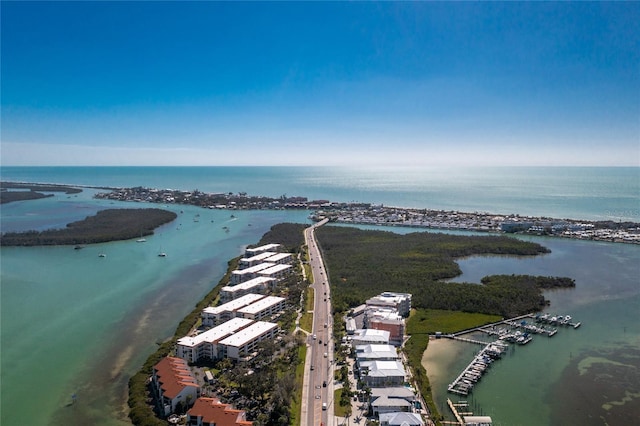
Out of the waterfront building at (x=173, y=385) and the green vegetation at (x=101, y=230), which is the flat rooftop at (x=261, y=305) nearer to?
the waterfront building at (x=173, y=385)

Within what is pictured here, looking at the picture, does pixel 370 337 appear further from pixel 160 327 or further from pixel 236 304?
pixel 160 327

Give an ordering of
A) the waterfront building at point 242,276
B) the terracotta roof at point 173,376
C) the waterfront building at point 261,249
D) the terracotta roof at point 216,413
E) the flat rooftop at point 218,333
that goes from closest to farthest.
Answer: the terracotta roof at point 216,413 < the terracotta roof at point 173,376 < the flat rooftop at point 218,333 < the waterfront building at point 242,276 < the waterfront building at point 261,249

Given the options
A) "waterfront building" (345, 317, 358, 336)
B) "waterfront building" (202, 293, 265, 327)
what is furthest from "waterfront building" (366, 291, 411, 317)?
"waterfront building" (202, 293, 265, 327)

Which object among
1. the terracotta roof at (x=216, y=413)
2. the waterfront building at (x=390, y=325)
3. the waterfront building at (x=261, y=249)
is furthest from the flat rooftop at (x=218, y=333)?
Answer: the waterfront building at (x=261, y=249)

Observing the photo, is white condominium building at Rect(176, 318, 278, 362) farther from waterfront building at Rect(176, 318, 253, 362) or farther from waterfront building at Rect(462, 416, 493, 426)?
waterfront building at Rect(462, 416, 493, 426)

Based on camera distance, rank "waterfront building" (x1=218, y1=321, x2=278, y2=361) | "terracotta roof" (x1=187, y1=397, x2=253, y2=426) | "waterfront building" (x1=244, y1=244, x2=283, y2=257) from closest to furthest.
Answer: "terracotta roof" (x1=187, y1=397, x2=253, y2=426), "waterfront building" (x1=218, y1=321, x2=278, y2=361), "waterfront building" (x1=244, y1=244, x2=283, y2=257)

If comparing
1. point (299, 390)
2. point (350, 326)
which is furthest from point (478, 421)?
point (350, 326)
